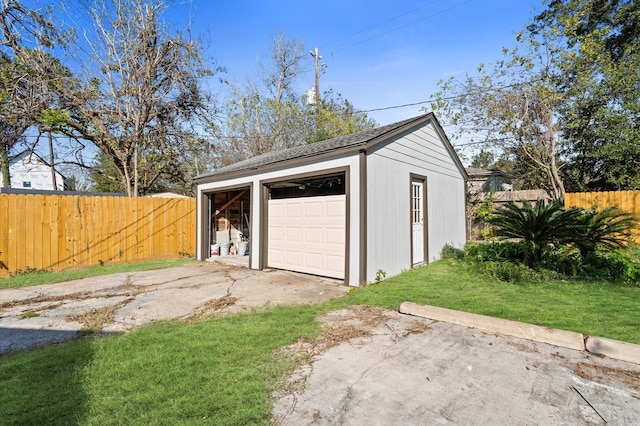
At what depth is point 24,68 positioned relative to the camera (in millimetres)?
10453

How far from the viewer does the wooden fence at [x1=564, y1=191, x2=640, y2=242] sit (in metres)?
10.1

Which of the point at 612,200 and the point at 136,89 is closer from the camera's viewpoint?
the point at 612,200

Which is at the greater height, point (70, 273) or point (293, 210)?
point (293, 210)

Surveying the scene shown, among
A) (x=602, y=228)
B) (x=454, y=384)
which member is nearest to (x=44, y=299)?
(x=454, y=384)

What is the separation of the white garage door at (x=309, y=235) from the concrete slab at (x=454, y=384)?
124 inches

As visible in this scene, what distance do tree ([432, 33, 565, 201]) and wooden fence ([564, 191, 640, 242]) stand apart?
1.63 metres

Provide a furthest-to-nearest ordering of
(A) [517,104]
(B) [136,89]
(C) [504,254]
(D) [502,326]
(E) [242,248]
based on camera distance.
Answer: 1. (A) [517,104]
2. (B) [136,89]
3. (E) [242,248]
4. (C) [504,254]
5. (D) [502,326]

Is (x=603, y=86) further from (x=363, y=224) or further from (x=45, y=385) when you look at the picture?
(x=45, y=385)

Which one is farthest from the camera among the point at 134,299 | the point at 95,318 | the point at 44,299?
the point at 44,299

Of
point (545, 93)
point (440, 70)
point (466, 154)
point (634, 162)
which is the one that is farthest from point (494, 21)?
point (634, 162)

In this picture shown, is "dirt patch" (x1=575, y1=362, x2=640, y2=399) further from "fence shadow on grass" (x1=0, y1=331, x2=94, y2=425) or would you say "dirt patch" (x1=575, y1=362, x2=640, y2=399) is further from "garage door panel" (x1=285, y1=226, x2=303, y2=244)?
"garage door panel" (x1=285, y1=226, x2=303, y2=244)

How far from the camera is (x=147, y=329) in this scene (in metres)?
3.74

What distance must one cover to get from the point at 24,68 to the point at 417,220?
14.0 metres

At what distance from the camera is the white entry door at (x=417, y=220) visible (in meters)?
7.69
